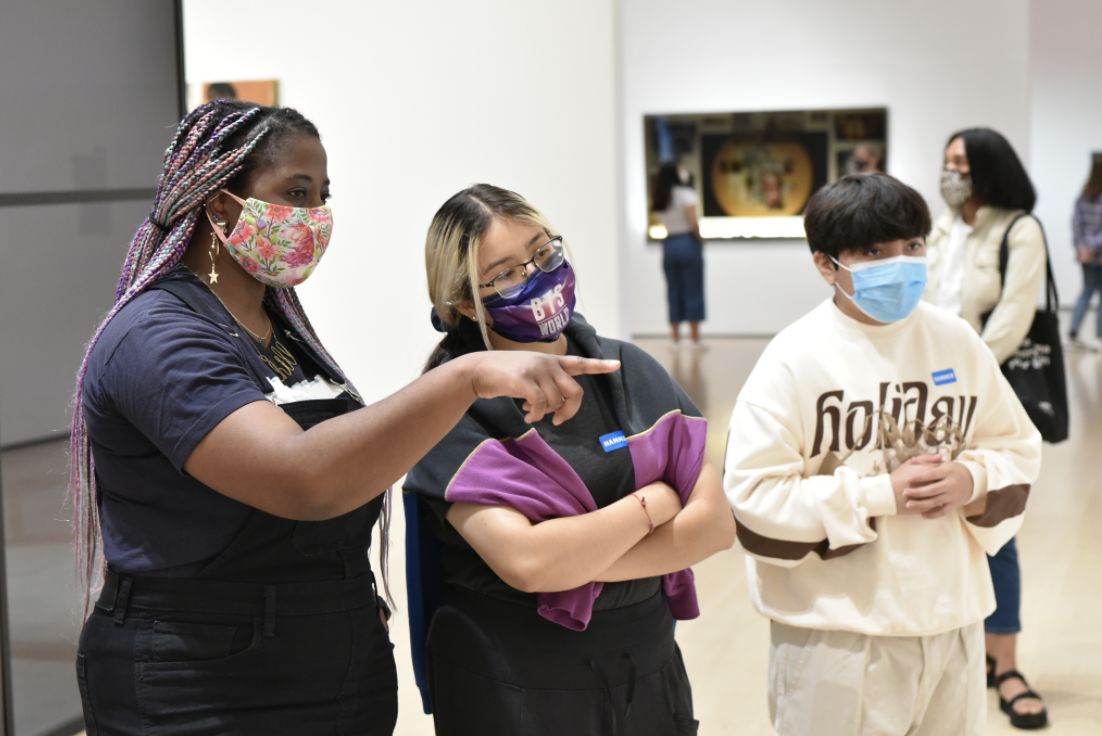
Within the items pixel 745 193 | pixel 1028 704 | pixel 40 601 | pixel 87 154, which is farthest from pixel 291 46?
pixel 745 193

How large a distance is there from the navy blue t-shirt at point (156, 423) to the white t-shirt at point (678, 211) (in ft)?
41.9

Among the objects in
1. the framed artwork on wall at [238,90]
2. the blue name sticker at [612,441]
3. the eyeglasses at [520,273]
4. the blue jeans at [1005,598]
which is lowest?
the blue jeans at [1005,598]

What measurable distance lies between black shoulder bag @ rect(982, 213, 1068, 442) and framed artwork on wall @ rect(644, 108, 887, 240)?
35.2 ft

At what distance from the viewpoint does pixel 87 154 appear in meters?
3.93

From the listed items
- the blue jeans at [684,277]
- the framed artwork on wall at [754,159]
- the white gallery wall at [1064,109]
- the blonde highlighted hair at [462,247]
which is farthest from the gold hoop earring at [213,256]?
the white gallery wall at [1064,109]

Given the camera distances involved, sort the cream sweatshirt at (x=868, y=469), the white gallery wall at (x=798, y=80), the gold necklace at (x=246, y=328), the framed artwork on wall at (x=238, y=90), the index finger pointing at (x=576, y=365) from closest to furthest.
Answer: the index finger pointing at (x=576, y=365) → the gold necklace at (x=246, y=328) → the cream sweatshirt at (x=868, y=469) → the framed artwork on wall at (x=238, y=90) → the white gallery wall at (x=798, y=80)

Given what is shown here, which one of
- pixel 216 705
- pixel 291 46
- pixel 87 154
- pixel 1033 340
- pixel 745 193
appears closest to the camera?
pixel 216 705

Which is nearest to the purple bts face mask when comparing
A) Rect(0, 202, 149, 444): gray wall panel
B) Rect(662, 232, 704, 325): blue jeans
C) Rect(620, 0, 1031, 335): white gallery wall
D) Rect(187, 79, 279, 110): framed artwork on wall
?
Rect(0, 202, 149, 444): gray wall panel

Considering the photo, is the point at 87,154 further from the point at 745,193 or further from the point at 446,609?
the point at 745,193

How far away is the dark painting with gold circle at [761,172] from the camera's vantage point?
15.3 m

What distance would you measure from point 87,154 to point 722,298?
1269 cm

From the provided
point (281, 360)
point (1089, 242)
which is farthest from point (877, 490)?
point (1089, 242)

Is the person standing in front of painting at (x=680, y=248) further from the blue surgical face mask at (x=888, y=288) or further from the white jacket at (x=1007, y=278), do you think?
the blue surgical face mask at (x=888, y=288)

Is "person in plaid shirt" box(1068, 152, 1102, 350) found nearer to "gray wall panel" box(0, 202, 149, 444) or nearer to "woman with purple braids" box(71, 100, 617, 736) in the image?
"gray wall panel" box(0, 202, 149, 444)
